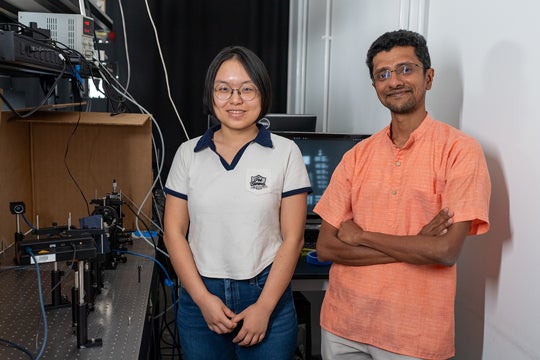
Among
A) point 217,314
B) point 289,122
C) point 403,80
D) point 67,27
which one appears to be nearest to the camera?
point 217,314

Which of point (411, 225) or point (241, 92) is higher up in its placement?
point (241, 92)

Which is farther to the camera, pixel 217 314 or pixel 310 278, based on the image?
pixel 310 278

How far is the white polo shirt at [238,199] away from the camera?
54.4 inches

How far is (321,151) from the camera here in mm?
2332

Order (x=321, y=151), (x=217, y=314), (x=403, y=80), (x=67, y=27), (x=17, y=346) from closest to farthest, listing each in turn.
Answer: (x=17, y=346), (x=217, y=314), (x=403, y=80), (x=67, y=27), (x=321, y=151)

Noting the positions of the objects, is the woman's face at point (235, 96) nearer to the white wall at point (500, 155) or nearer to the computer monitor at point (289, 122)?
the white wall at point (500, 155)

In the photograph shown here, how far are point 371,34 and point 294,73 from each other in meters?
1.42

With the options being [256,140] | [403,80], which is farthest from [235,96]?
[403,80]

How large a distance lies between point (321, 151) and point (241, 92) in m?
0.98

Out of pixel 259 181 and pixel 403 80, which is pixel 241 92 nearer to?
pixel 259 181

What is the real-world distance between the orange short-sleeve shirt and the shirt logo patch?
27 centimetres

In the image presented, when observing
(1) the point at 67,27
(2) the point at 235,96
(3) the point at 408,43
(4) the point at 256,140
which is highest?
(1) the point at 67,27

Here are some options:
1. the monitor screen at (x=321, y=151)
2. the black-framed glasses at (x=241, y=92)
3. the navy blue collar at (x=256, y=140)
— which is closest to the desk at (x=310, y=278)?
the monitor screen at (x=321, y=151)

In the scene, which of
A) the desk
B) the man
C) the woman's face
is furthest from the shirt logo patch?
the desk
